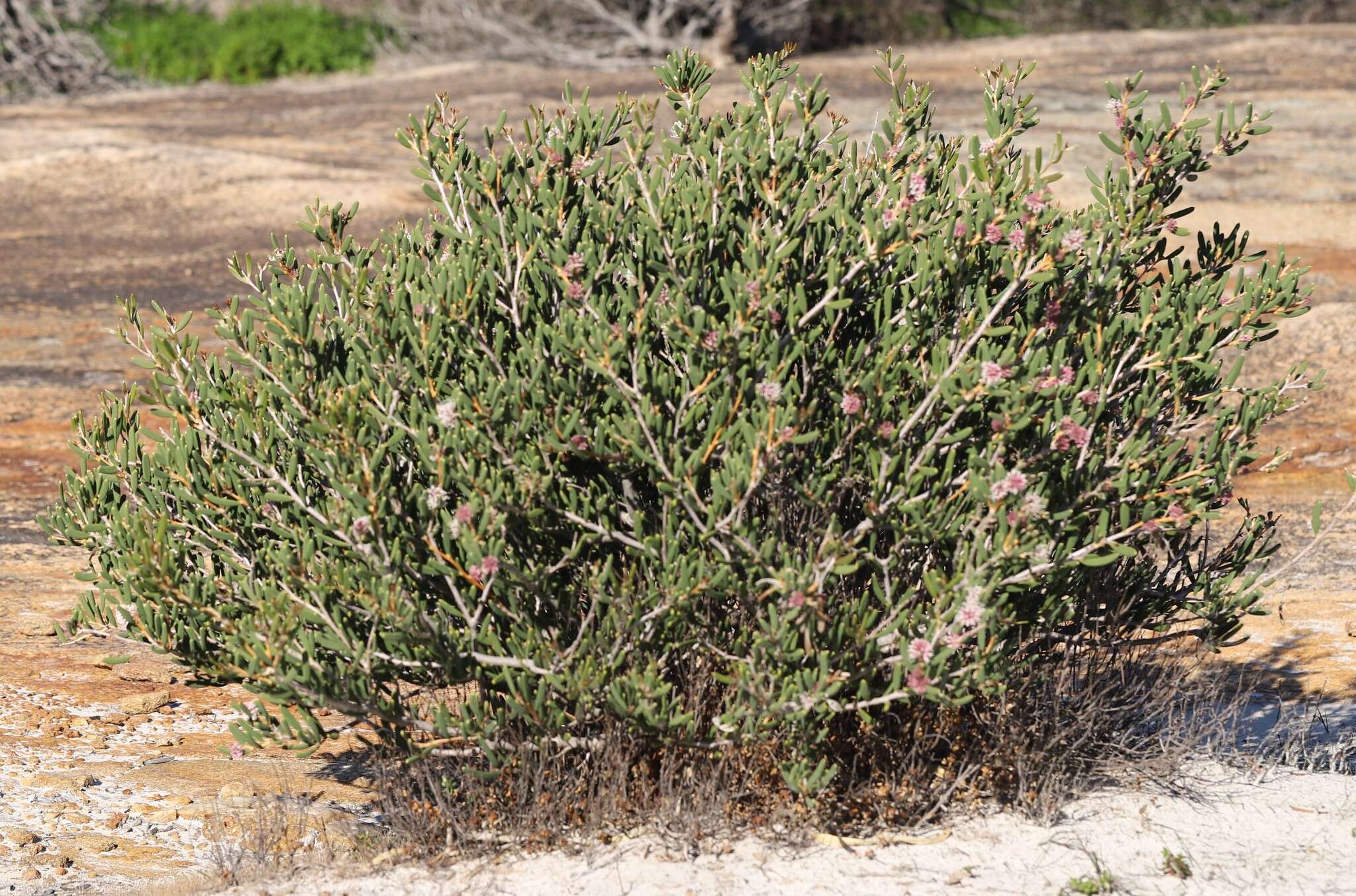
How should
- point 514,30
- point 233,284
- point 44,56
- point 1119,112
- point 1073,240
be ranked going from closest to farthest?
point 1073,240, point 1119,112, point 233,284, point 44,56, point 514,30

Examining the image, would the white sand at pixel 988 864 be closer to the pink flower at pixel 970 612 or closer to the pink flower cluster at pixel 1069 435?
the pink flower at pixel 970 612

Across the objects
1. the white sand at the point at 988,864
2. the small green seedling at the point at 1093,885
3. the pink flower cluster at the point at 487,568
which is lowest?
the white sand at the point at 988,864

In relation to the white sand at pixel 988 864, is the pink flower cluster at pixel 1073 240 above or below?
above

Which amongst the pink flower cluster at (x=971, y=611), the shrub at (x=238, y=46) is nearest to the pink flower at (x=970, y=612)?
the pink flower cluster at (x=971, y=611)

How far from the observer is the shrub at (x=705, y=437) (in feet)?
13.4

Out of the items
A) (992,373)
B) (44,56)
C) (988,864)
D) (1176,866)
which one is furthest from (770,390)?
(44,56)

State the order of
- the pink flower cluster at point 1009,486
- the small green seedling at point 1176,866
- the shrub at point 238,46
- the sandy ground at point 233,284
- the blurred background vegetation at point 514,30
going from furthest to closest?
the shrub at point 238,46 → the blurred background vegetation at point 514,30 → the sandy ground at point 233,284 → the small green seedling at point 1176,866 → the pink flower cluster at point 1009,486

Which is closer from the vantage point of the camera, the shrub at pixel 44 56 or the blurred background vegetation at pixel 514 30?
the blurred background vegetation at pixel 514 30

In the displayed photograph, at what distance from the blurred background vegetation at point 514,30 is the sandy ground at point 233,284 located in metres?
0.87

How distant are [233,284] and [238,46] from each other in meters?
13.2

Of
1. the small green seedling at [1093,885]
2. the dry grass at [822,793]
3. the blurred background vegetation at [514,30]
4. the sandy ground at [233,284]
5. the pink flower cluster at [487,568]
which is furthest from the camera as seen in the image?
the blurred background vegetation at [514,30]

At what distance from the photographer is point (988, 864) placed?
449cm

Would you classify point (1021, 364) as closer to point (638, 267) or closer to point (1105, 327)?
point (1105, 327)

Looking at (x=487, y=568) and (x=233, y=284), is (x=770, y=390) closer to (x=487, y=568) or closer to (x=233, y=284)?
(x=487, y=568)
